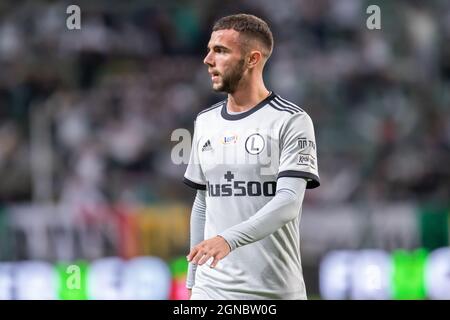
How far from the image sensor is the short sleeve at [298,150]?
420 cm

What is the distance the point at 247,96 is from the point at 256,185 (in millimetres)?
395

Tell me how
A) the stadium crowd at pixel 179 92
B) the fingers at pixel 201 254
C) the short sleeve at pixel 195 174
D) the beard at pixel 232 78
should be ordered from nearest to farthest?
the fingers at pixel 201 254, the beard at pixel 232 78, the short sleeve at pixel 195 174, the stadium crowd at pixel 179 92

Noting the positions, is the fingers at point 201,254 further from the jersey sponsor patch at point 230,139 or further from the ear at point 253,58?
the ear at point 253,58

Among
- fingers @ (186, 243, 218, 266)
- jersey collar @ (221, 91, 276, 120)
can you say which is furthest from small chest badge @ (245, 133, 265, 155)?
fingers @ (186, 243, 218, 266)

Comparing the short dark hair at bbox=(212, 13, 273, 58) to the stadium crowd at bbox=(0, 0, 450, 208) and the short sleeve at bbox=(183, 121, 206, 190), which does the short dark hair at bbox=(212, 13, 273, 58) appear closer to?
the short sleeve at bbox=(183, 121, 206, 190)

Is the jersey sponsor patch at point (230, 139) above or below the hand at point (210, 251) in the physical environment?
above

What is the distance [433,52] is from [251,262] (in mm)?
7787

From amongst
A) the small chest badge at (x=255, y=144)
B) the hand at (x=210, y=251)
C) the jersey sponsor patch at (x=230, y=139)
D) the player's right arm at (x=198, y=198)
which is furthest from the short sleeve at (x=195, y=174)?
the hand at (x=210, y=251)

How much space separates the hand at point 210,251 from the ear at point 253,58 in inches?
31.5

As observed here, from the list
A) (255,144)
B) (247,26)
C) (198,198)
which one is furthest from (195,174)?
(247,26)

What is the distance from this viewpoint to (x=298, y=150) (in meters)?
4.22

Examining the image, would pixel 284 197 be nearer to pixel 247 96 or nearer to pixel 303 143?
pixel 303 143

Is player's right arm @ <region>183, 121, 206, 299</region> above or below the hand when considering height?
above

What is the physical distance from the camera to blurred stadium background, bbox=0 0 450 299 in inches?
352
